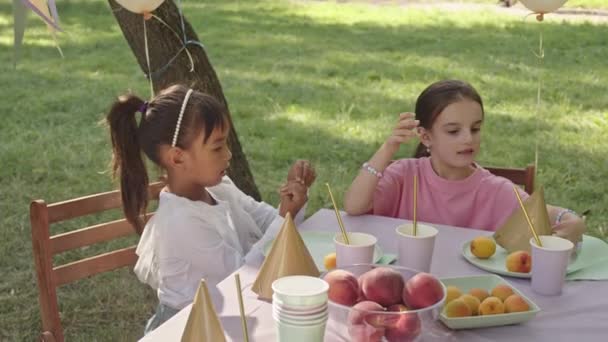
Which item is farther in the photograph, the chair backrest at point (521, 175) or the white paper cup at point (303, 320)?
the chair backrest at point (521, 175)

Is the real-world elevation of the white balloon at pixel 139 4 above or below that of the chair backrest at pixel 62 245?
above

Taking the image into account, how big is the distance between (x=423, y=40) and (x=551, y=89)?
220 cm

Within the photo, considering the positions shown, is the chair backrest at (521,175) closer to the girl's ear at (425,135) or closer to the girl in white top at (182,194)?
the girl's ear at (425,135)

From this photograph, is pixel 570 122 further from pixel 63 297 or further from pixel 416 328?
pixel 416 328

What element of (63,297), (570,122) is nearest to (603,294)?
(63,297)

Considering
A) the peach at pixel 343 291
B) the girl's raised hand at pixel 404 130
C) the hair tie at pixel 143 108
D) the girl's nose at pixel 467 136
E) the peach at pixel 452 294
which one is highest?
the hair tie at pixel 143 108

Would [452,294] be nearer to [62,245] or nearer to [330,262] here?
[330,262]

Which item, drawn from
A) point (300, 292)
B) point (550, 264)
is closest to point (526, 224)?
point (550, 264)

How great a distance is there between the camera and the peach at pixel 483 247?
1.88m

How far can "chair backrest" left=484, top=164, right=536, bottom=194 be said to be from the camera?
2.58m

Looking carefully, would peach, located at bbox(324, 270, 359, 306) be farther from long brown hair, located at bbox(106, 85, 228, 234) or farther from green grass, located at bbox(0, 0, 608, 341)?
green grass, located at bbox(0, 0, 608, 341)

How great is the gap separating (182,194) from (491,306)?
A: 3.34 feet

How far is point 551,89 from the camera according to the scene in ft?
20.5

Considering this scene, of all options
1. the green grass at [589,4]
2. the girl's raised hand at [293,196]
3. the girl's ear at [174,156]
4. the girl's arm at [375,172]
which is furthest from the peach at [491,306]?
the green grass at [589,4]
